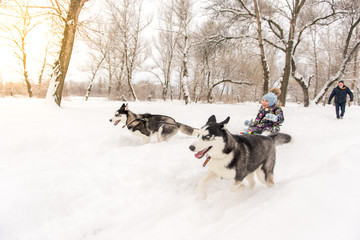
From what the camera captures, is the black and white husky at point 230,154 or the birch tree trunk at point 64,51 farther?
the birch tree trunk at point 64,51

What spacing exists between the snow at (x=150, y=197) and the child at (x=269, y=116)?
93 cm

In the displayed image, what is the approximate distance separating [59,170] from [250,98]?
47.5 m

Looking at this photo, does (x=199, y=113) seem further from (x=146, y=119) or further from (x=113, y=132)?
(x=113, y=132)

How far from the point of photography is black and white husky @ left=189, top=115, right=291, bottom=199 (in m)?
2.42

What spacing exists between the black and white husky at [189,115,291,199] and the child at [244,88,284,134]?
5.11ft

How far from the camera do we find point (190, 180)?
319cm

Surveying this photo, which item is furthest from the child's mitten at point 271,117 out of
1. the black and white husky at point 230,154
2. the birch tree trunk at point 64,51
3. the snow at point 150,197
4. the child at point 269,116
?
the birch tree trunk at point 64,51

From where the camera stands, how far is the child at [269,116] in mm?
4281

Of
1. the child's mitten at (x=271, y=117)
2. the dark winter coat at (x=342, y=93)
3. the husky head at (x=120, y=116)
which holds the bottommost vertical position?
the husky head at (x=120, y=116)

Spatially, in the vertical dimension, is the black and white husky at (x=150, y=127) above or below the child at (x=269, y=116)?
below

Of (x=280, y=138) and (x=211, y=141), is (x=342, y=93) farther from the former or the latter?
(x=211, y=141)

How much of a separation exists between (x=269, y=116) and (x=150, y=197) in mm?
3343

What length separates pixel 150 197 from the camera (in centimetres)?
262

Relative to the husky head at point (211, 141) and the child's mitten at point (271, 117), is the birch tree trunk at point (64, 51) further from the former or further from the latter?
the child's mitten at point (271, 117)
